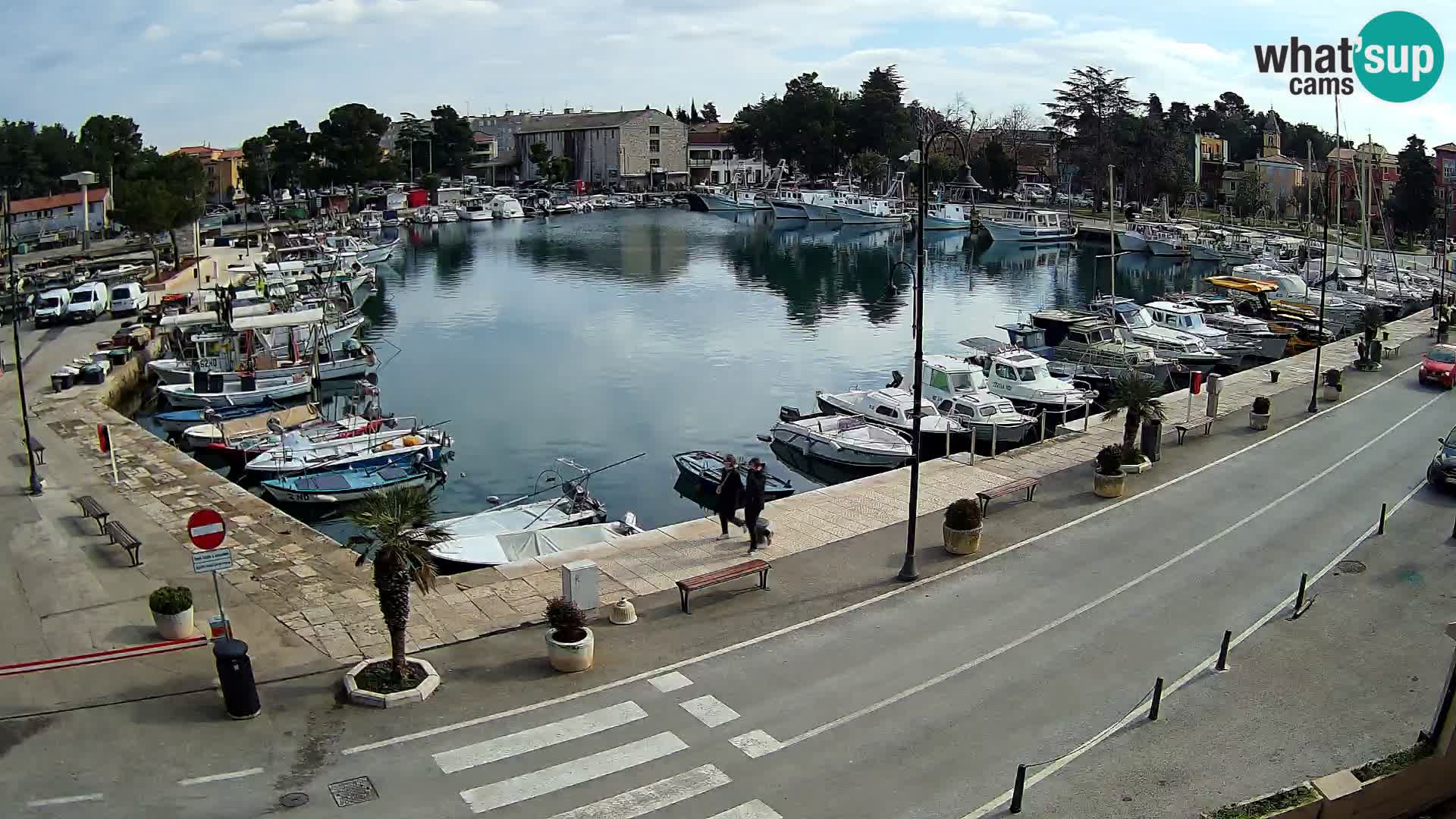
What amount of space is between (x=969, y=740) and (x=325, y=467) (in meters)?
23.2

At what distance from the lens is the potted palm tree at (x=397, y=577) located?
14.9 m

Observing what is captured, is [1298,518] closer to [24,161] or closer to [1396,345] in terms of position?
[1396,345]

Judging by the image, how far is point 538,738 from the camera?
1405 cm

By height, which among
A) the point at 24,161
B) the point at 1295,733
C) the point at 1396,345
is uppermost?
the point at 24,161

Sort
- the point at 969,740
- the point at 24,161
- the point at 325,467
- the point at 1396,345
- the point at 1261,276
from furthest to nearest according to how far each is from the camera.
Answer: the point at 24,161 → the point at 1261,276 → the point at 1396,345 → the point at 325,467 → the point at 969,740

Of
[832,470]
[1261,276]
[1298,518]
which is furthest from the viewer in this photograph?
[1261,276]

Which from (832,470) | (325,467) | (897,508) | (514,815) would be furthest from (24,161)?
(514,815)

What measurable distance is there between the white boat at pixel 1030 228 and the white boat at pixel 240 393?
87.1m

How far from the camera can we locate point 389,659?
1594 centimetres

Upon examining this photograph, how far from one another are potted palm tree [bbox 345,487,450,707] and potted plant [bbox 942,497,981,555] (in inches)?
376

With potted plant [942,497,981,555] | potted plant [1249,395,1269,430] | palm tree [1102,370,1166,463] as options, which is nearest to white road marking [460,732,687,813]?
potted plant [942,497,981,555]

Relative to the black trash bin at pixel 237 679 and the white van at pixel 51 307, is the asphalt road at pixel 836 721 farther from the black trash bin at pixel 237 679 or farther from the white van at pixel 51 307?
the white van at pixel 51 307

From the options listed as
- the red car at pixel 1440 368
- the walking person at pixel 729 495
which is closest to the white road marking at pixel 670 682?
the walking person at pixel 729 495

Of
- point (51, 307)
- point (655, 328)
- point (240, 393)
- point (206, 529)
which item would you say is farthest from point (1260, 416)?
point (51, 307)
